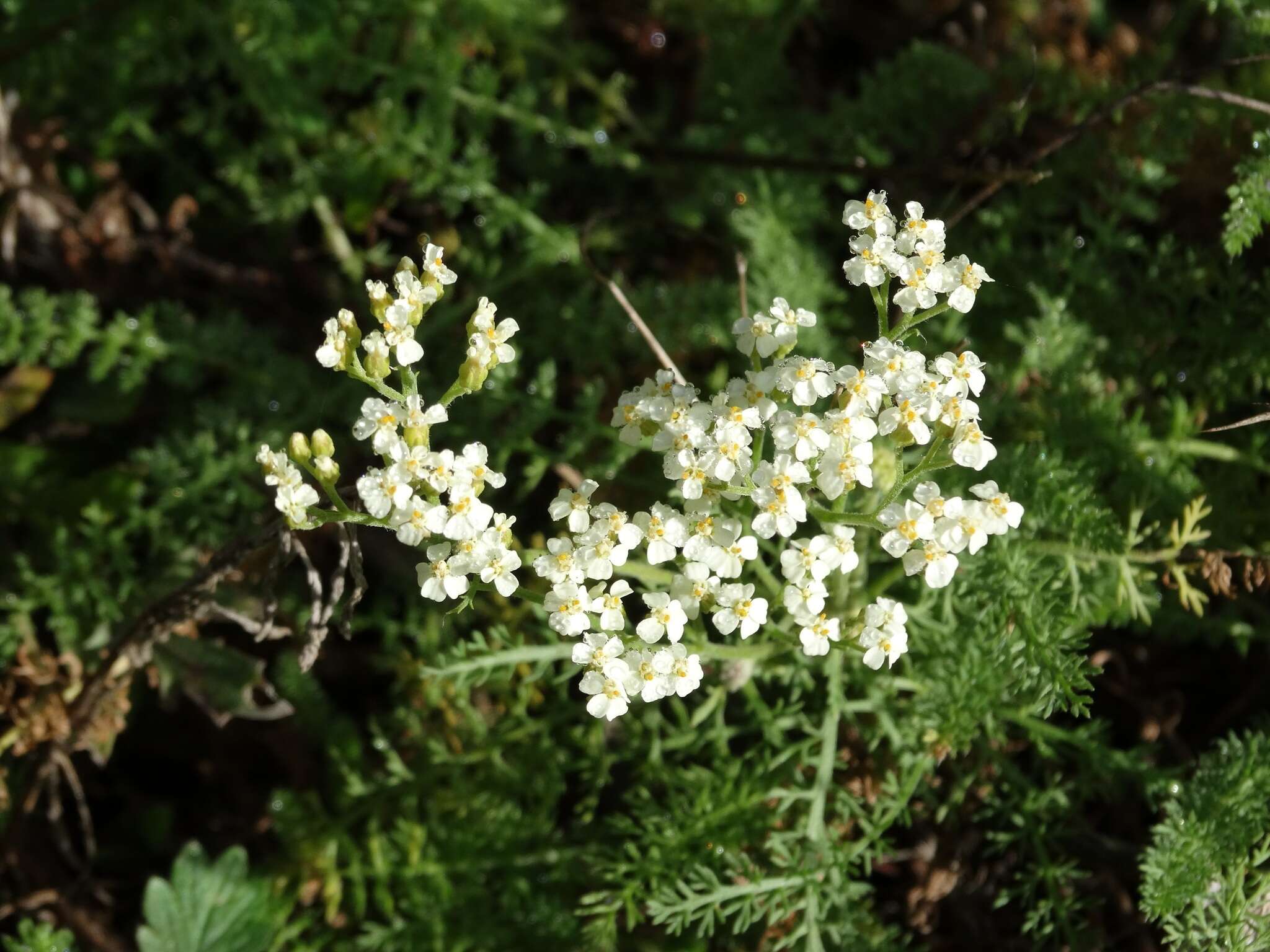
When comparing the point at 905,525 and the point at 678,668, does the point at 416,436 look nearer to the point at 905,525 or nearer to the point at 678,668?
the point at 678,668

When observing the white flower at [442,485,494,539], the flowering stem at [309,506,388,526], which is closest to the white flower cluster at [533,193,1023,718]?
the white flower at [442,485,494,539]

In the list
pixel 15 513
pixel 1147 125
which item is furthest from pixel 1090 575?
pixel 15 513

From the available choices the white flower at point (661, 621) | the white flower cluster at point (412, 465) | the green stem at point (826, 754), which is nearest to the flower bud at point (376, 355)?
the white flower cluster at point (412, 465)

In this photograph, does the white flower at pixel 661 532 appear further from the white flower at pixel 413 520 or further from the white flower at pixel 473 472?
the white flower at pixel 413 520

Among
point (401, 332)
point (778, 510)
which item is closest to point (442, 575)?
point (401, 332)

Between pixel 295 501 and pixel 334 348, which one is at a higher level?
pixel 334 348
